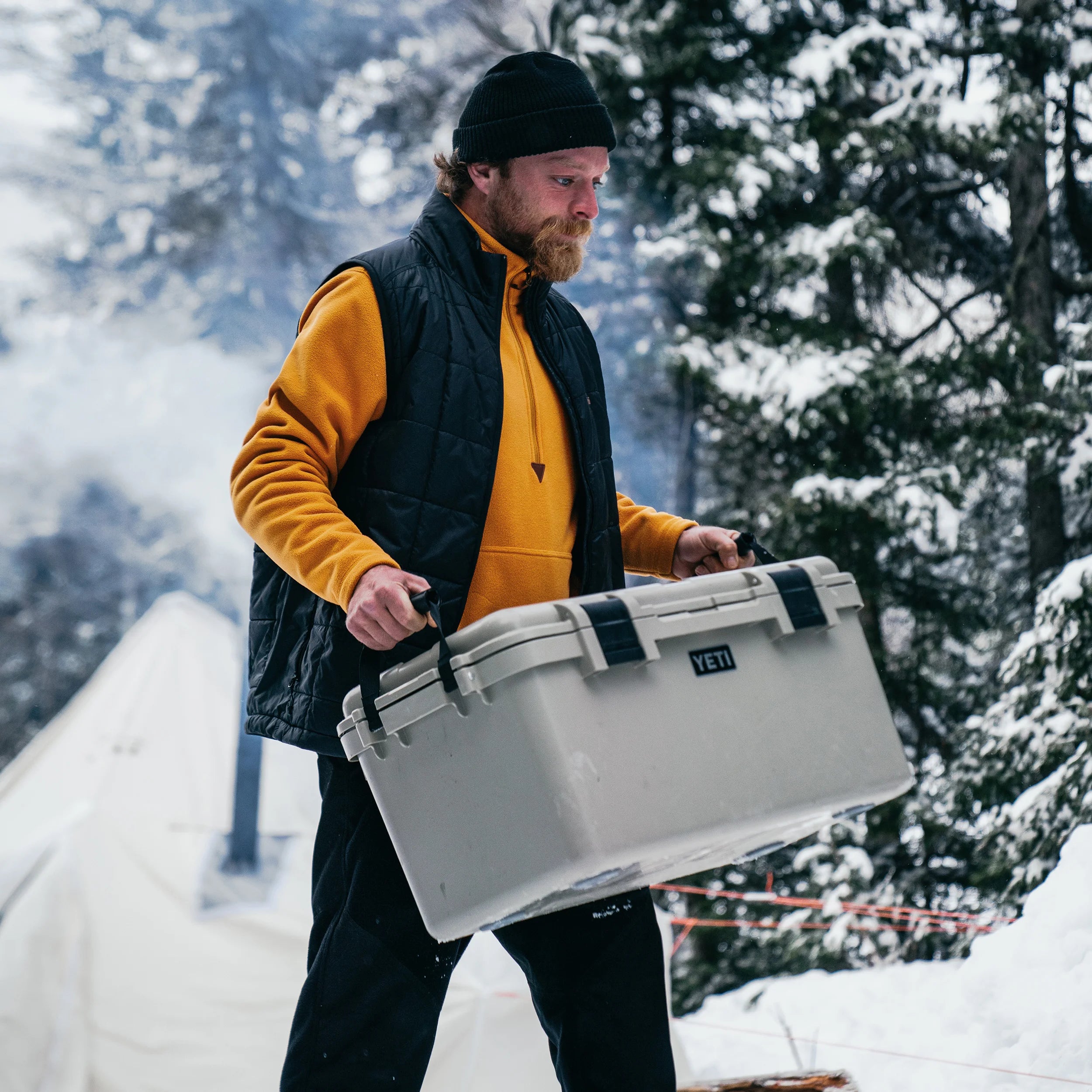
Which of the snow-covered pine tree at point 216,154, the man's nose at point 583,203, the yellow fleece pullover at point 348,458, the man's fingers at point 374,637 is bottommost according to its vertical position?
the man's fingers at point 374,637

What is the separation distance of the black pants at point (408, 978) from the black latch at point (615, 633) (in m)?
0.24

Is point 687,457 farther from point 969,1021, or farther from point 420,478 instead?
point 420,478

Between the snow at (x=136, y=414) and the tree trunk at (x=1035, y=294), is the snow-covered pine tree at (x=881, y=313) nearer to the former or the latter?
the tree trunk at (x=1035, y=294)

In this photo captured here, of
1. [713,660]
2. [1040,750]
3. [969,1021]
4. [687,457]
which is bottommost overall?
[969,1021]

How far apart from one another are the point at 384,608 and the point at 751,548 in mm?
561

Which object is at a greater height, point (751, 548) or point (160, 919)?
point (751, 548)

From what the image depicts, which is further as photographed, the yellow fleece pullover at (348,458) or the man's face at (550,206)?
the man's face at (550,206)

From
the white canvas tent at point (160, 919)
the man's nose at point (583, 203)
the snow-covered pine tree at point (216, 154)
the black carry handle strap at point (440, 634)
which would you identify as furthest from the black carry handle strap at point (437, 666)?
the snow-covered pine tree at point (216, 154)

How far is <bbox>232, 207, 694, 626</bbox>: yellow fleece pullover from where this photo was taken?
1.11 meters

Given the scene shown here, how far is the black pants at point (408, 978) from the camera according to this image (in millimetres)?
1106

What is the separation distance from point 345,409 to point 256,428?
10cm

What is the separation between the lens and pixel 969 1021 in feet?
7.94

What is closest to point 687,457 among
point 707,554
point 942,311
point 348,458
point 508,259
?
point 942,311

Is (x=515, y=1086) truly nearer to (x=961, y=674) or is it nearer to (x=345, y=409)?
(x=345, y=409)
